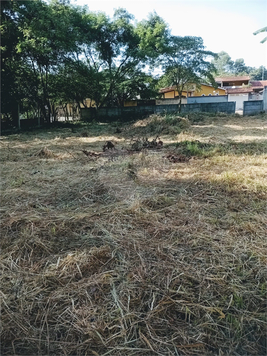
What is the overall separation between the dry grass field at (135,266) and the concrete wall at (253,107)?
417 inches

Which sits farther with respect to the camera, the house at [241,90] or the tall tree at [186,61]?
the house at [241,90]

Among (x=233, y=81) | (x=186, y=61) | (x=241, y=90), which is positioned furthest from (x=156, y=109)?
(x=233, y=81)

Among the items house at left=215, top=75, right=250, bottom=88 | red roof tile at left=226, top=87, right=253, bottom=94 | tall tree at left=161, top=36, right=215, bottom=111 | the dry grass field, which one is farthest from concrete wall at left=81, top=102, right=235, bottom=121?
house at left=215, top=75, right=250, bottom=88

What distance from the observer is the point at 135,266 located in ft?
4.94

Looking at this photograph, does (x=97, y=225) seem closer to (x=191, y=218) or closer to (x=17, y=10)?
(x=191, y=218)

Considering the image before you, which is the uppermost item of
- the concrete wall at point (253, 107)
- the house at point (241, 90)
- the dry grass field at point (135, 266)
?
the house at point (241, 90)

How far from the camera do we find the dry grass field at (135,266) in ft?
3.58

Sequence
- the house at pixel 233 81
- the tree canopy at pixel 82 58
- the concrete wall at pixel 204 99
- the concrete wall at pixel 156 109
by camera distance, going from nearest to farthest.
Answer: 1. the tree canopy at pixel 82 58
2. the concrete wall at pixel 156 109
3. the concrete wall at pixel 204 99
4. the house at pixel 233 81

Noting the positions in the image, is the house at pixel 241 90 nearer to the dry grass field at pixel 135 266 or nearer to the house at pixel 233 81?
the house at pixel 233 81

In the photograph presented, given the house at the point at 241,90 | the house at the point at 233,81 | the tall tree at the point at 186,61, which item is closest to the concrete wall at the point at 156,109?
the tall tree at the point at 186,61

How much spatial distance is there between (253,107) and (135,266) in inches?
515

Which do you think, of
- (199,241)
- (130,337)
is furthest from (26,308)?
(199,241)

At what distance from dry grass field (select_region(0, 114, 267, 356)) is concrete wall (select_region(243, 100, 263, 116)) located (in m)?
10.6

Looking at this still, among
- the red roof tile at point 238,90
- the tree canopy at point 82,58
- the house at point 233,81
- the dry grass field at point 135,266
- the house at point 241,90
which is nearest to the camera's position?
the dry grass field at point 135,266
